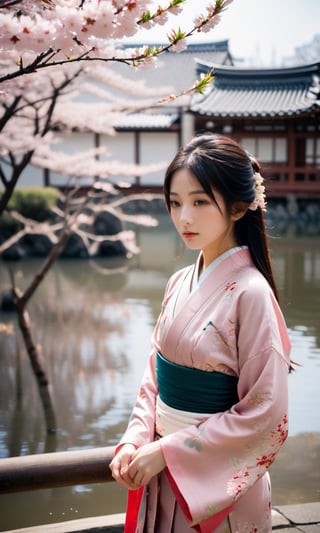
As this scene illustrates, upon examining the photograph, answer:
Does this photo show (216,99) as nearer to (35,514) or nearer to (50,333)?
(50,333)

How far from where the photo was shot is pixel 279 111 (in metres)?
18.0

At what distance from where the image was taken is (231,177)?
1.54 meters

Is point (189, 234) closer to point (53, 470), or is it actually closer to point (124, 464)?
point (124, 464)

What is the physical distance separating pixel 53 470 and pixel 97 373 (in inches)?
152

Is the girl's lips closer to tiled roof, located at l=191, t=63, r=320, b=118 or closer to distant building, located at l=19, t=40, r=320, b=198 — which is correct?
distant building, located at l=19, t=40, r=320, b=198

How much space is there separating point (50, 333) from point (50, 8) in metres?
6.11

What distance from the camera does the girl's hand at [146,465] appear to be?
1464mm

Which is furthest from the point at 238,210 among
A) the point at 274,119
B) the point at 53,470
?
the point at 274,119

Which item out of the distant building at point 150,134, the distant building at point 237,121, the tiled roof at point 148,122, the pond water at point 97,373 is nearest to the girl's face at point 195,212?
the pond water at point 97,373

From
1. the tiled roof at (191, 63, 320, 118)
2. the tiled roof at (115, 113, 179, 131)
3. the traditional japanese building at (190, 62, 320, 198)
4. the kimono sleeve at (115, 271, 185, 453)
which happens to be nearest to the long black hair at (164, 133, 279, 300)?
the kimono sleeve at (115, 271, 185, 453)

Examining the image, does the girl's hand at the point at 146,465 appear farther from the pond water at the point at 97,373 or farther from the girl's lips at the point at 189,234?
the pond water at the point at 97,373

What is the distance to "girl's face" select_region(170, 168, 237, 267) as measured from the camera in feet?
5.10

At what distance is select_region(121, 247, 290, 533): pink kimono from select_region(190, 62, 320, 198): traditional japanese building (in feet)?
57.5

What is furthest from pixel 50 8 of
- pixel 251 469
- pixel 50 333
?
pixel 50 333
